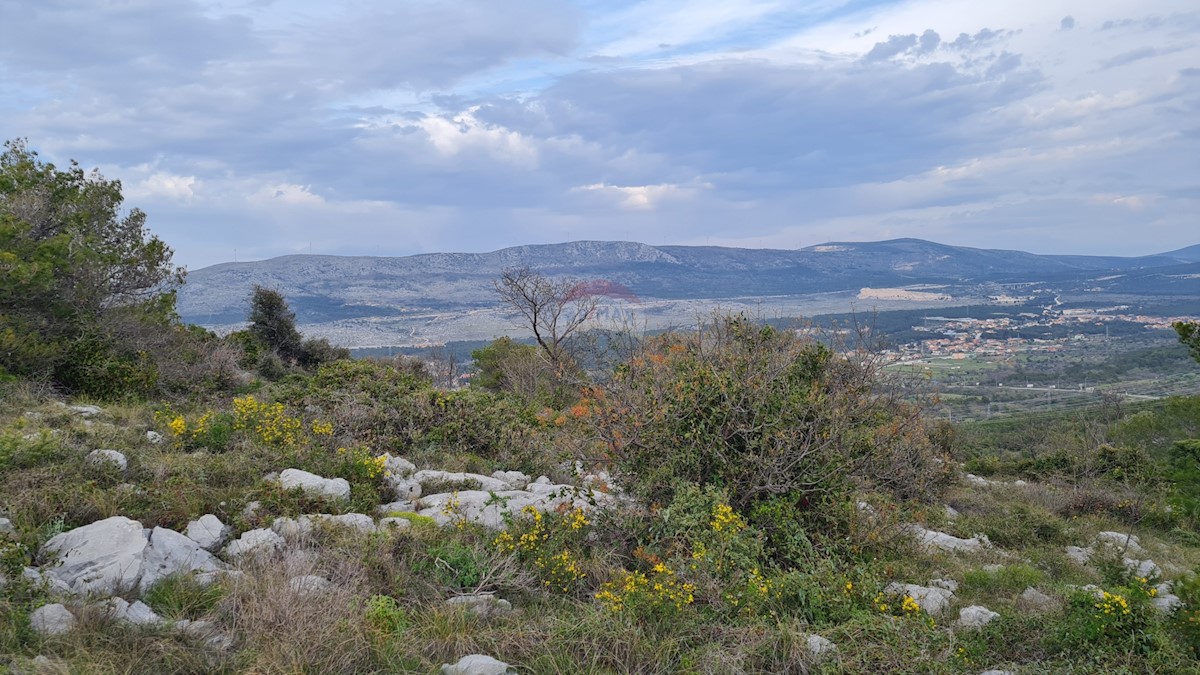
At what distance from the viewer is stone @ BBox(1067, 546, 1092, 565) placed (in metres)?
8.55

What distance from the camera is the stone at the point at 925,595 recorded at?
559 cm

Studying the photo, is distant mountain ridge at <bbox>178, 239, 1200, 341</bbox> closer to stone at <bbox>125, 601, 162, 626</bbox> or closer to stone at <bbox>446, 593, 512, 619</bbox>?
stone at <bbox>446, 593, 512, 619</bbox>

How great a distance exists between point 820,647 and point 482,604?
2.30 meters

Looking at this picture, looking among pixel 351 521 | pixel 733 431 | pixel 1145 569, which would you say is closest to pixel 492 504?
pixel 351 521

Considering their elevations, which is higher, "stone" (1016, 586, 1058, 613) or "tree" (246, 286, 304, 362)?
"tree" (246, 286, 304, 362)

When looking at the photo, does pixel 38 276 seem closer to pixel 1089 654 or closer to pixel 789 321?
pixel 789 321

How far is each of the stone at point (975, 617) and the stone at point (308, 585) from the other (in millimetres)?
4657

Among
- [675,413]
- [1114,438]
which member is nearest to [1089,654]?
[675,413]

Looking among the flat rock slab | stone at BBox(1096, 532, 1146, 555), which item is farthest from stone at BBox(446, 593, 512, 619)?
stone at BBox(1096, 532, 1146, 555)

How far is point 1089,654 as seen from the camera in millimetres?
4461

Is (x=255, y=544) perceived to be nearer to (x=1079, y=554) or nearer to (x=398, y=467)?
(x=398, y=467)

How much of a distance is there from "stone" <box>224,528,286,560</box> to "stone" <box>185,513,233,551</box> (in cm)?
10

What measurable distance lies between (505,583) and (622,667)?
1.33 m

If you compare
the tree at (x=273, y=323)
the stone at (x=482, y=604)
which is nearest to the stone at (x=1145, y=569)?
the stone at (x=482, y=604)
